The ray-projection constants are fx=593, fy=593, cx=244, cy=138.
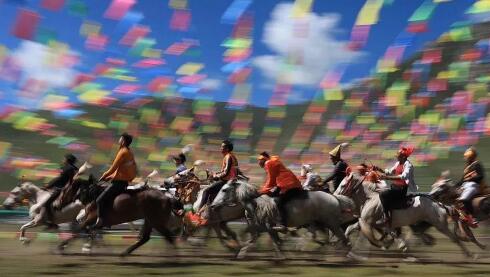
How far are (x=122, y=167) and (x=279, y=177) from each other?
315cm

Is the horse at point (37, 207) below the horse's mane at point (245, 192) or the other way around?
below

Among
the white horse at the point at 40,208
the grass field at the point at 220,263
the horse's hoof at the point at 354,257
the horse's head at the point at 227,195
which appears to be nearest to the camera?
the grass field at the point at 220,263

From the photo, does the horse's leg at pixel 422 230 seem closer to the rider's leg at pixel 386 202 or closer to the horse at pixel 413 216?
the horse at pixel 413 216

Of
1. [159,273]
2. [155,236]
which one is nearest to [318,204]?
[159,273]

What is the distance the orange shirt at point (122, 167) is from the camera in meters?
11.7

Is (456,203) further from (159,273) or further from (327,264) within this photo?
(159,273)

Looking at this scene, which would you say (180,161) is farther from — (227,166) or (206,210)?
(227,166)

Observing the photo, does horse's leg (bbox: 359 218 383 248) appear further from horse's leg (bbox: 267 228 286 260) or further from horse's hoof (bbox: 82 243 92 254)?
horse's hoof (bbox: 82 243 92 254)

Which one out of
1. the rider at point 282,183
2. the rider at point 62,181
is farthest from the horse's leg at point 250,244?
the rider at point 62,181

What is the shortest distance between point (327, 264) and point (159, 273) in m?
3.37

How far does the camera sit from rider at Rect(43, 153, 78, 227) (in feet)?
45.3

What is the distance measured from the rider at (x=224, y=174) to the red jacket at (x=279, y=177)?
138 cm

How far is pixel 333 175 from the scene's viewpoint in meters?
14.0

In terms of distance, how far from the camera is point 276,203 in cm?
1209
